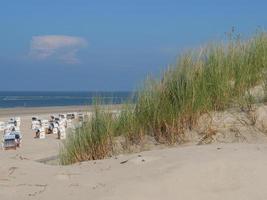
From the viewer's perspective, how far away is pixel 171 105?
6.93 metres

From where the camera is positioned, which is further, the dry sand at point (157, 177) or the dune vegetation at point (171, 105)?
the dune vegetation at point (171, 105)

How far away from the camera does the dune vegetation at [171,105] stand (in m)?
6.92

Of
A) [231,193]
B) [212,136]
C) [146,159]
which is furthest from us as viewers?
[212,136]

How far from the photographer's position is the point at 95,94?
728 cm

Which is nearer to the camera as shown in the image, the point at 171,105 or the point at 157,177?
the point at 157,177

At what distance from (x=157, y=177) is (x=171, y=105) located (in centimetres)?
212

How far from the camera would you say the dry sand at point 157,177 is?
4625 millimetres

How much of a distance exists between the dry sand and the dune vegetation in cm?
109

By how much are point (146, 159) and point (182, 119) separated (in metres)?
1.43

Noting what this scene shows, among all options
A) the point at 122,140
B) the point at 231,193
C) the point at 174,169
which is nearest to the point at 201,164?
the point at 174,169

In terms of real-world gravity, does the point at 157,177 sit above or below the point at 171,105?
below

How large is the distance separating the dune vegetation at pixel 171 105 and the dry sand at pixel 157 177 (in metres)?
1.09

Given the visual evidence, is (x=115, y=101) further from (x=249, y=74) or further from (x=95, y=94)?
(x=249, y=74)

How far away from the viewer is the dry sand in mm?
4625
